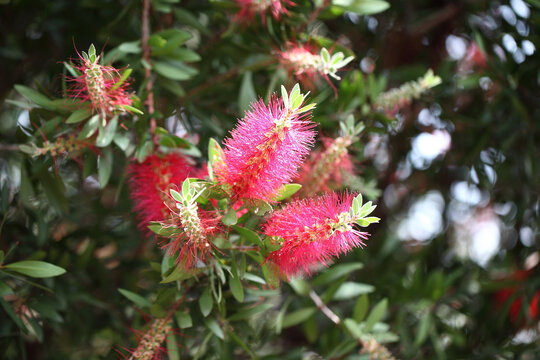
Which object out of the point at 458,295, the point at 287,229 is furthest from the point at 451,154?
the point at 287,229

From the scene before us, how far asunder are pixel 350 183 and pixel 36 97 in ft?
2.68

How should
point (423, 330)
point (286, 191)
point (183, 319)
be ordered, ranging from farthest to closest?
1. point (423, 330)
2. point (183, 319)
3. point (286, 191)

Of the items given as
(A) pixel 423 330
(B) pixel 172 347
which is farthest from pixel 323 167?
(A) pixel 423 330

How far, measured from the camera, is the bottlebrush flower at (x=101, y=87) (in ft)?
2.94

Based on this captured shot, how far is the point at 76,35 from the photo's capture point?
152 centimetres

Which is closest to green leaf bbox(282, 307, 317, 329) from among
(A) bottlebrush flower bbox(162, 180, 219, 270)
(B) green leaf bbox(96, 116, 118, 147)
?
(A) bottlebrush flower bbox(162, 180, 219, 270)

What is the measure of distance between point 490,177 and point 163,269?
4.06 ft

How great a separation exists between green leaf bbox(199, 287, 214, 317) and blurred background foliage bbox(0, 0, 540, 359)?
0.18ft

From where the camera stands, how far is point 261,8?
1.23 m

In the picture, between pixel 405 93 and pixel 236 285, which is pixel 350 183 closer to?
pixel 405 93

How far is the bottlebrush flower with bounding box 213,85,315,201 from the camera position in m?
0.77

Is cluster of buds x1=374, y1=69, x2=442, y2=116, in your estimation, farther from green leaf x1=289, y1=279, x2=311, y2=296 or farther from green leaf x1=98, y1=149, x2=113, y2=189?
green leaf x1=98, y1=149, x2=113, y2=189

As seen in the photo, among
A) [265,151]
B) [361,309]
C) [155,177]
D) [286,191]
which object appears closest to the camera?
[265,151]

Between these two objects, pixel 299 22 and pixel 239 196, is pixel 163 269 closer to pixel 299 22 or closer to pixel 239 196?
pixel 239 196
